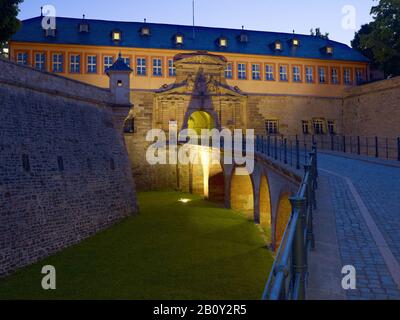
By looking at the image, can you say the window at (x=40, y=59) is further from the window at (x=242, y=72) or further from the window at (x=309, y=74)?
the window at (x=309, y=74)

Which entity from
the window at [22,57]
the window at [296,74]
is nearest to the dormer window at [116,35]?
the window at [22,57]

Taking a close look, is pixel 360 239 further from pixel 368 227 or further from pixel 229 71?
pixel 229 71

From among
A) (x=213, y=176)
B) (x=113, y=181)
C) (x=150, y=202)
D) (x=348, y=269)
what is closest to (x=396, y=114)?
(x=213, y=176)

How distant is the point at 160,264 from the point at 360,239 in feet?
36.0

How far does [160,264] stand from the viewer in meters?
15.6

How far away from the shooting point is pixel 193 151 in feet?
114

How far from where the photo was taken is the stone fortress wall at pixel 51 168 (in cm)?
1477

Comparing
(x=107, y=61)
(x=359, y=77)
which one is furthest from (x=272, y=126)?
(x=107, y=61)

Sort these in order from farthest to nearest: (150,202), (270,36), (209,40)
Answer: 1. (270,36)
2. (209,40)
3. (150,202)

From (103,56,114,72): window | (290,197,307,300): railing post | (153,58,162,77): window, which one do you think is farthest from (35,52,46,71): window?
(290,197,307,300): railing post
